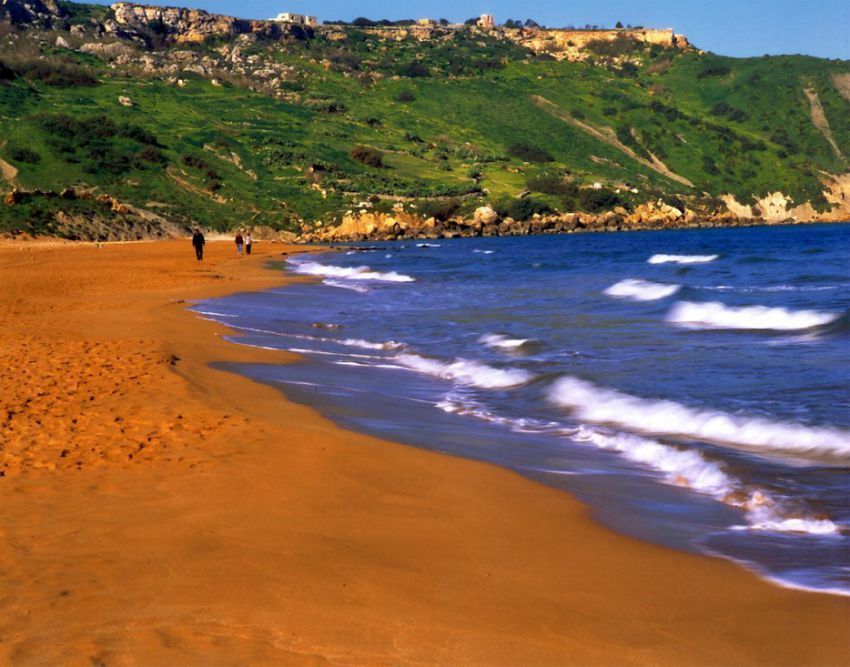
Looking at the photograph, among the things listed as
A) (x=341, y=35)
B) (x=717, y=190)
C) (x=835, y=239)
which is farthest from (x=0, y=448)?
(x=341, y=35)

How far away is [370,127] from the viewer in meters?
102

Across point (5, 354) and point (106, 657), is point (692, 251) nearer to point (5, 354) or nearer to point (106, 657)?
point (5, 354)

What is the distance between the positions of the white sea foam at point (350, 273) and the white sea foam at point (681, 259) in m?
13.0

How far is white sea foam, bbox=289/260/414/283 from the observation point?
116 feet

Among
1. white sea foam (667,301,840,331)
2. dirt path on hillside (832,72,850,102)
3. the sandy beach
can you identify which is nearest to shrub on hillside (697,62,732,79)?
dirt path on hillside (832,72,850,102)

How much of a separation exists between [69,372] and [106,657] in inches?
321

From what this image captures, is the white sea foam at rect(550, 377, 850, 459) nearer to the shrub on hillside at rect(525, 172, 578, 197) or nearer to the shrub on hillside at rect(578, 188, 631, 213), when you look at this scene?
the shrub on hillside at rect(578, 188, 631, 213)

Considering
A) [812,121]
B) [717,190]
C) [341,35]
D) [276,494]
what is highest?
[341,35]

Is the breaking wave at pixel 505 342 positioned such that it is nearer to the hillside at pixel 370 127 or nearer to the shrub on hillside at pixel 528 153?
the hillside at pixel 370 127

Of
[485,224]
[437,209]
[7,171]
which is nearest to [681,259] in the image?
[437,209]

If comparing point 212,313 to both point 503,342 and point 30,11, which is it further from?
point 30,11

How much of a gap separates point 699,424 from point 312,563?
18.4ft

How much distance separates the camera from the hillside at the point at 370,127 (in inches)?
2763

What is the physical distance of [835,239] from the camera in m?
57.9
